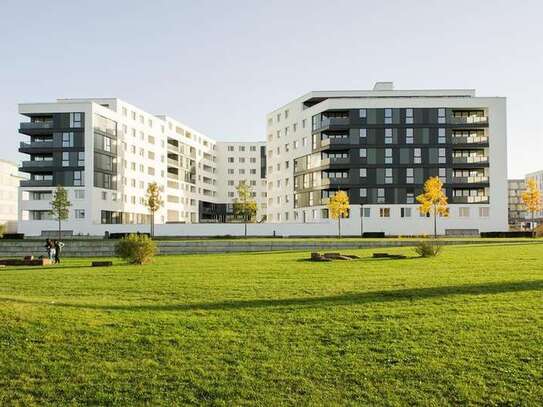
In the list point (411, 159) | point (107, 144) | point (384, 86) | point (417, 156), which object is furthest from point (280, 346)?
point (384, 86)

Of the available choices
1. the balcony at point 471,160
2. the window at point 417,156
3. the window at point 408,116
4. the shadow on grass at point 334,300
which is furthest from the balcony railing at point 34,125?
the shadow on grass at point 334,300

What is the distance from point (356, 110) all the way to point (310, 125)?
26.1 feet

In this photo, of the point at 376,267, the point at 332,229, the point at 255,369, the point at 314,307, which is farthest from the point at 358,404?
the point at 332,229

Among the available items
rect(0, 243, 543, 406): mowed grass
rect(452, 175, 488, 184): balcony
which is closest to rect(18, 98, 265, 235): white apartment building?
rect(452, 175, 488, 184): balcony

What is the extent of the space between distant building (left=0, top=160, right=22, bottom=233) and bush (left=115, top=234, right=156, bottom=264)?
84846 millimetres

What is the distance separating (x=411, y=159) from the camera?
70812 mm

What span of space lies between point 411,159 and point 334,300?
60843 millimetres

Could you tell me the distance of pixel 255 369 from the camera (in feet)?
27.1

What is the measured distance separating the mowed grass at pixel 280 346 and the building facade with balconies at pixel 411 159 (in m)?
55.5

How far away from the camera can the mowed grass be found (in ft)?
24.8

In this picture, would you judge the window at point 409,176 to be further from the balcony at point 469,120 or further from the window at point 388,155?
the balcony at point 469,120

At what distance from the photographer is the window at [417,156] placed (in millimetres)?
70688

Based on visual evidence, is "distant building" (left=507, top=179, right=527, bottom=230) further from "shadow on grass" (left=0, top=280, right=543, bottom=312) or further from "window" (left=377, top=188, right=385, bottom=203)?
"shadow on grass" (left=0, top=280, right=543, bottom=312)

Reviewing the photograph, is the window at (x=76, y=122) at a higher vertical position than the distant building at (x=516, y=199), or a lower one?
higher
